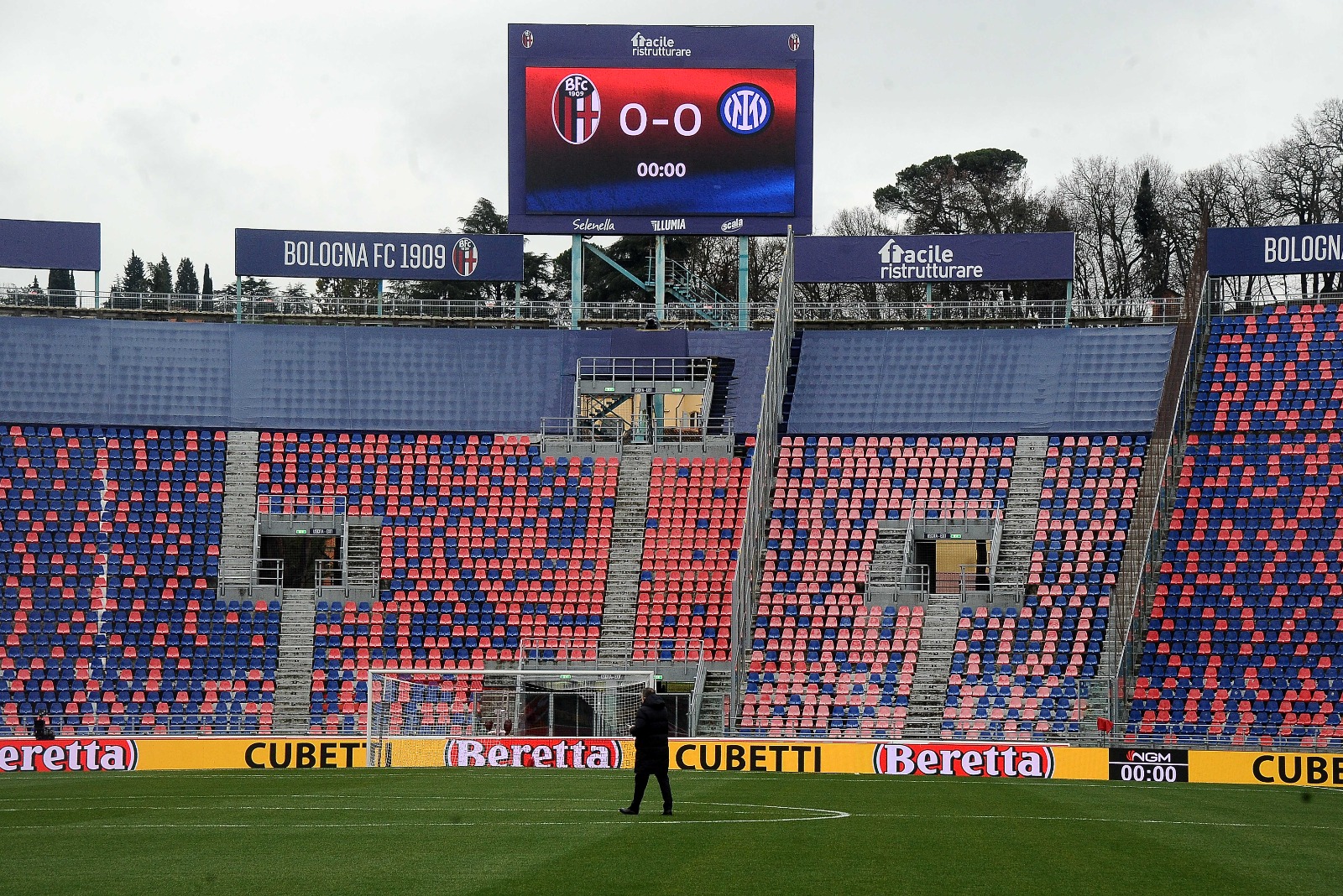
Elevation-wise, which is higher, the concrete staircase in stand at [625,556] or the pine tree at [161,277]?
the pine tree at [161,277]

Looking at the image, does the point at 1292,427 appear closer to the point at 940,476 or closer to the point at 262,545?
the point at 940,476

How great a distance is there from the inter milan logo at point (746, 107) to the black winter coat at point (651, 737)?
31.6m

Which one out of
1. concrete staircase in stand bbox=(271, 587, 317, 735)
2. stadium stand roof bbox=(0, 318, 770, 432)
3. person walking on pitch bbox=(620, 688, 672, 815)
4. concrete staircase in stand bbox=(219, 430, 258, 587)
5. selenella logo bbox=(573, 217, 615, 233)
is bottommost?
concrete staircase in stand bbox=(271, 587, 317, 735)

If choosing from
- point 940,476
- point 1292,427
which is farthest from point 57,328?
point 1292,427

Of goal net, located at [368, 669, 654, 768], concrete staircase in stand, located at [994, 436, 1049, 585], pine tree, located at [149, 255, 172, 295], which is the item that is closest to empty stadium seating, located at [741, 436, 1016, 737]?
concrete staircase in stand, located at [994, 436, 1049, 585]

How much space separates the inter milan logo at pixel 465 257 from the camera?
5175cm

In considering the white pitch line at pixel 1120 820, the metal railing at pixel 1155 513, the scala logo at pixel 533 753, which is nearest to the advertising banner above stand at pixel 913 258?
the metal railing at pixel 1155 513

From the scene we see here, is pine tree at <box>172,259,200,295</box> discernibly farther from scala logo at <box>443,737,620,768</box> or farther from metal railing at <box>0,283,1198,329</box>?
scala logo at <box>443,737,620,768</box>

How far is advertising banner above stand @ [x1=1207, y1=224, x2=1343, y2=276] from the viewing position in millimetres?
48469

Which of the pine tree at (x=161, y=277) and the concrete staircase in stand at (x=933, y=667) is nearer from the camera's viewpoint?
the concrete staircase in stand at (x=933, y=667)

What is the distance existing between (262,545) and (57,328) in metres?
9.26

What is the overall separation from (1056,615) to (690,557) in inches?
390

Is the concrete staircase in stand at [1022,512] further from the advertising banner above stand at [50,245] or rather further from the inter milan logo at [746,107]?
the advertising banner above stand at [50,245]

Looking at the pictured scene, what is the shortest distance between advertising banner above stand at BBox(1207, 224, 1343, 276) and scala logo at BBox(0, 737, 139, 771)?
3261 centimetres
